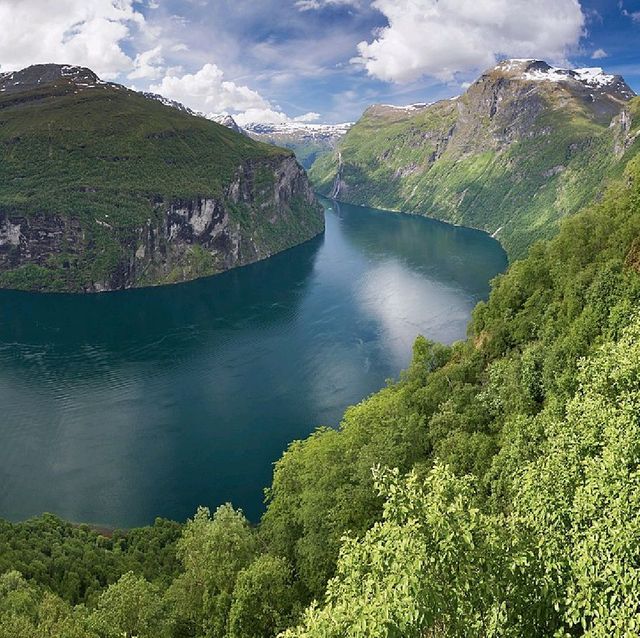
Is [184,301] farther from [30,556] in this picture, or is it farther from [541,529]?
[541,529]

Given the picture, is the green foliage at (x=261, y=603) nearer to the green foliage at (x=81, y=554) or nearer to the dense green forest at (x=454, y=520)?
the dense green forest at (x=454, y=520)

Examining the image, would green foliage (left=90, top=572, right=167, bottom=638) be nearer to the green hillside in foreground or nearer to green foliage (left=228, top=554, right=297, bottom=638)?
the green hillside in foreground

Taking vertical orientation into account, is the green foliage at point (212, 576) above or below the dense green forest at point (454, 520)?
Answer: below

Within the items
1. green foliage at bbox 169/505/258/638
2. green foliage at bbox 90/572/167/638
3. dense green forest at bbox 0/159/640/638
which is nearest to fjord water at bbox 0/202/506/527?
dense green forest at bbox 0/159/640/638

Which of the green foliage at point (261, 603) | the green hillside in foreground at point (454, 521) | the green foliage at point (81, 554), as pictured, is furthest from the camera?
the green foliage at point (81, 554)

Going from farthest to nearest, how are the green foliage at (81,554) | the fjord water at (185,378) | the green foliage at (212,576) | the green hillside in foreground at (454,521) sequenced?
the fjord water at (185,378) → the green foliage at (81,554) → the green foliage at (212,576) → the green hillside in foreground at (454,521)

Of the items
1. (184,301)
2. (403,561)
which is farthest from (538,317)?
(184,301)

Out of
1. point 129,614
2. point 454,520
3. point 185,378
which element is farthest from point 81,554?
point 185,378

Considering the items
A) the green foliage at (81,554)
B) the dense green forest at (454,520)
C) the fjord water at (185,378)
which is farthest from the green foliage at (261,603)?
the fjord water at (185,378)
